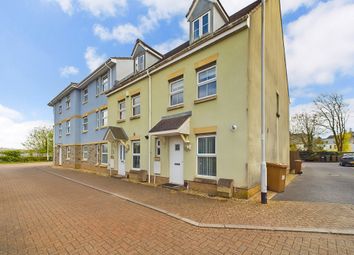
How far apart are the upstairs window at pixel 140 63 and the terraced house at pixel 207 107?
369mm

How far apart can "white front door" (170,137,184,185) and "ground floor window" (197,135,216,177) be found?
3.73 ft

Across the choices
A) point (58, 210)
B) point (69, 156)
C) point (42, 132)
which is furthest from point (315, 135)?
point (42, 132)

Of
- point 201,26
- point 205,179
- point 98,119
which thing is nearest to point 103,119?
point 98,119

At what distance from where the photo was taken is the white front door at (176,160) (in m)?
10.7


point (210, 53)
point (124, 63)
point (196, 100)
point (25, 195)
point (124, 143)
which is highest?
point (124, 63)

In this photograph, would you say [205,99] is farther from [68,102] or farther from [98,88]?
[68,102]

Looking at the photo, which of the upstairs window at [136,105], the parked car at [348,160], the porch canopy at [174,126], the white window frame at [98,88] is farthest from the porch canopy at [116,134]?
the parked car at [348,160]

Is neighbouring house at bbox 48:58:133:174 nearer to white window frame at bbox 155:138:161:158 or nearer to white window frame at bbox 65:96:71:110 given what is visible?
white window frame at bbox 65:96:71:110

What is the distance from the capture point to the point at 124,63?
18188 mm

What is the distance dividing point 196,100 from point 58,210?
694 cm

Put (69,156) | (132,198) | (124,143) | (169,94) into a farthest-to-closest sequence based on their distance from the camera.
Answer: (69,156), (124,143), (169,94), (132,198)

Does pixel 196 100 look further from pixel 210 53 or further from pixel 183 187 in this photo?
pixel 183 187

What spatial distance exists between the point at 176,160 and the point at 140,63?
8.71 m

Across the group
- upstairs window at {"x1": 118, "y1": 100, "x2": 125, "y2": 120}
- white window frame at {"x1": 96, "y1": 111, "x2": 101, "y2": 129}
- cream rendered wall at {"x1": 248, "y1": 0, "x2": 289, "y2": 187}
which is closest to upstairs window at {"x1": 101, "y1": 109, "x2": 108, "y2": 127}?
white window frame at {"x1": 96, "y1": 111, "x2": 101, "y2": 129}
